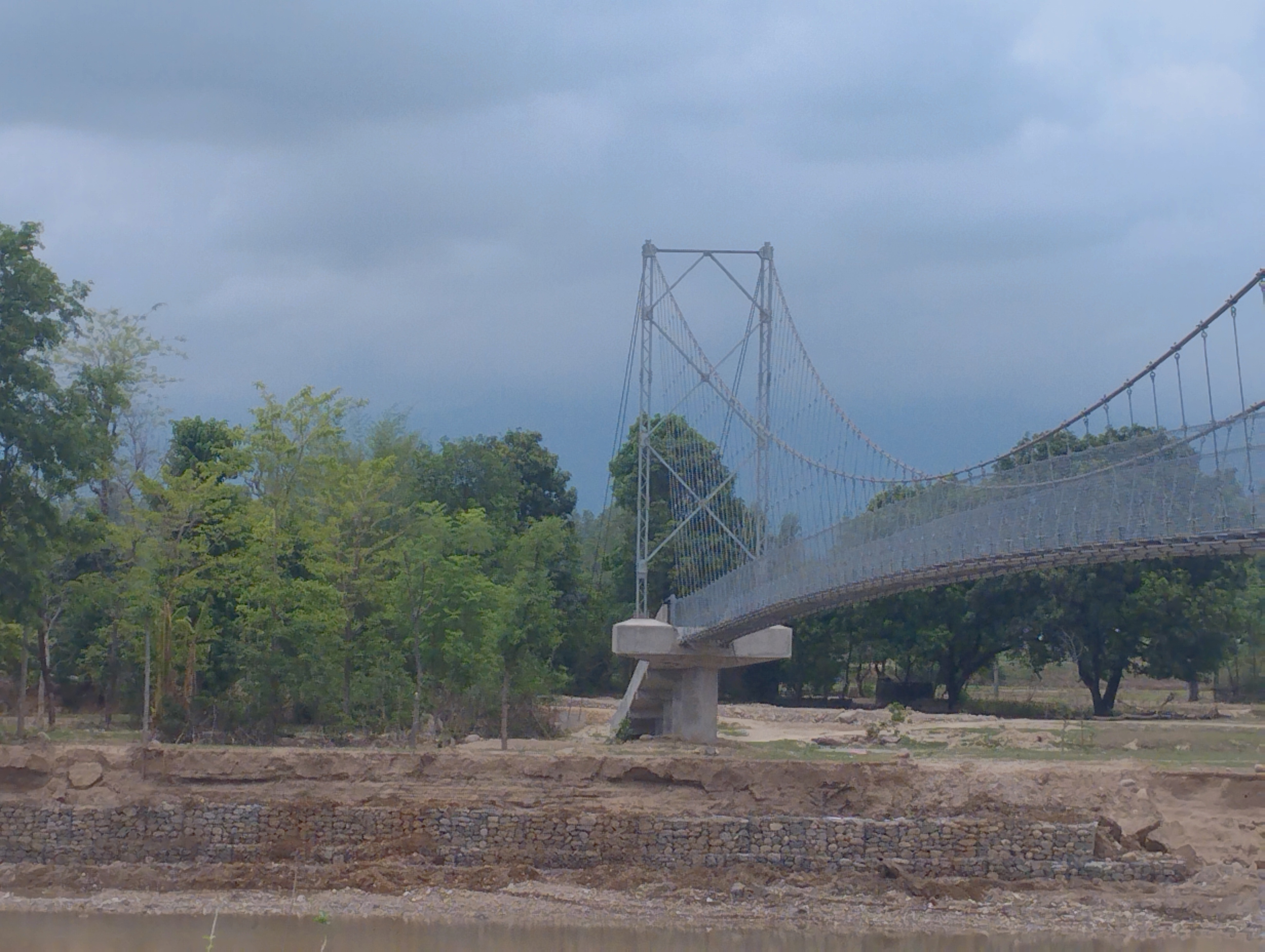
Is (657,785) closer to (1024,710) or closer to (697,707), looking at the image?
(697,707)

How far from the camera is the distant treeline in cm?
2548

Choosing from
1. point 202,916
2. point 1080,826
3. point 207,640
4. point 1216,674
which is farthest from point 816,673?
point 202,916

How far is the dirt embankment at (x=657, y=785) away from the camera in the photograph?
20.1 meters

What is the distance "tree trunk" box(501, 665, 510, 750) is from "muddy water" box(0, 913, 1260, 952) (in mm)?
7235

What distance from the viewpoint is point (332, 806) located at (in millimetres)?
20406

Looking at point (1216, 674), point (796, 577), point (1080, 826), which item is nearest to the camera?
point (1080, 826)

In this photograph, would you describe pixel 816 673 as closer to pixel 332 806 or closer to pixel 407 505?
pixel 407 505

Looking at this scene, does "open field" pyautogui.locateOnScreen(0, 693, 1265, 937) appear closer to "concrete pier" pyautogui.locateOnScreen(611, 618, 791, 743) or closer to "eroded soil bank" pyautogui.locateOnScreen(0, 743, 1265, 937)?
"eroded soil bank" pyautogui.locateOnScreen(0, 743, 1265, 937)

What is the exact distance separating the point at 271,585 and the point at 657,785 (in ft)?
36.2

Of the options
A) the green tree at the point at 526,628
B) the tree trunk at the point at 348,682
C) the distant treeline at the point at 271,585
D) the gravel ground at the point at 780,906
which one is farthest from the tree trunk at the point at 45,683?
the gravel ground at the point at 780,906

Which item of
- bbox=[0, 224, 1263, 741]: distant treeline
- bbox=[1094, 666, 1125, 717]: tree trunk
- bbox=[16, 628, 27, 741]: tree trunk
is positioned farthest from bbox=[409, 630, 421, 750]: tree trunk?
bbox=[1094, 666, 1125, 717]: tree trunk

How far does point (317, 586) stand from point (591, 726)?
1138 cm

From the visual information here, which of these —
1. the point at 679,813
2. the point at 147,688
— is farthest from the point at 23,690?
the point at 679,813

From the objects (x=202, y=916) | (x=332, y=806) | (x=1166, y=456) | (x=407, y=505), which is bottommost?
(x=202, y=916)
